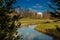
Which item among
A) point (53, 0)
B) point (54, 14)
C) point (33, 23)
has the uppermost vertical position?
point (53, 0)

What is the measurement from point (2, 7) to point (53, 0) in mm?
12228

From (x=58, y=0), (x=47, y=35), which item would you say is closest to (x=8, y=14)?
(x=58, y=0)

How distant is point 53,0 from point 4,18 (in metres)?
12.2

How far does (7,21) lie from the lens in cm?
616

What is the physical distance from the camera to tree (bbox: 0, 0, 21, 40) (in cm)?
598

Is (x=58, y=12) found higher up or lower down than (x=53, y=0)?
lower down

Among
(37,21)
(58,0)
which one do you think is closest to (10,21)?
(58,0)

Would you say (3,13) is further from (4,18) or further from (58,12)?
(58,12)

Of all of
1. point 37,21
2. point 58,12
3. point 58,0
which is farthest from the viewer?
point 37,21

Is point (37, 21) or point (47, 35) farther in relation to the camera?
point (37, 21)

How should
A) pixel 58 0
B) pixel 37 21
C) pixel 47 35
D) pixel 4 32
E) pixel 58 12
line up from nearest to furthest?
pixel 4 32 < pixel 58 0 < pixel 58 12 < pixel 47 35 < pixel 37 21

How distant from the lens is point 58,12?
60.1 ft

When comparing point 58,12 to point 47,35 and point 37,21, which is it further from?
point 37,21

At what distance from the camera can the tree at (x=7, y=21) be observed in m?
5.98
